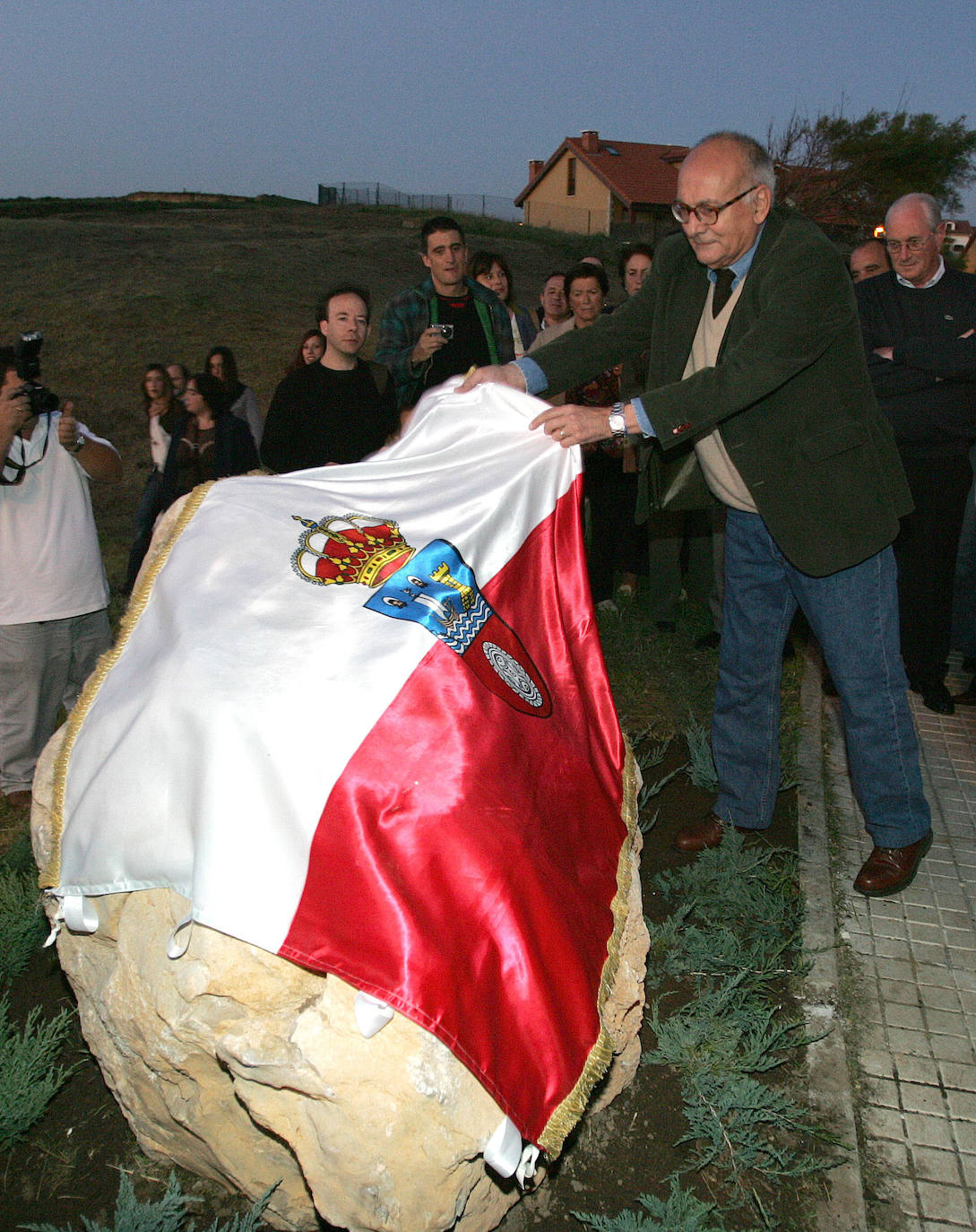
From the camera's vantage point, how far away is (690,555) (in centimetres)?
629

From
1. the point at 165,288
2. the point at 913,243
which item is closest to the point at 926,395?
→ the point at 913,243

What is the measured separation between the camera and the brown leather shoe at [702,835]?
11.9 ft

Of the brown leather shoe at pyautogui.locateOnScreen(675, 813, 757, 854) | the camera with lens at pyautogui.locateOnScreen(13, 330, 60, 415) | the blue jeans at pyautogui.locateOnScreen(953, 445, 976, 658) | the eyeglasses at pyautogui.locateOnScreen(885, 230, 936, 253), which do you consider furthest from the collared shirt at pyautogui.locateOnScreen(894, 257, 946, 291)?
the camera with lens at pyautogui.locateOnScreen(13, 330, 60, 415)

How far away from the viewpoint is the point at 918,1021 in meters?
2.83

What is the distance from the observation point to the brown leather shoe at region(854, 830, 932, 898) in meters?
3.31

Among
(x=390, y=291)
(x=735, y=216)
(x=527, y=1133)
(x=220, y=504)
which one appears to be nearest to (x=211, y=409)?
(x=220, y=504)

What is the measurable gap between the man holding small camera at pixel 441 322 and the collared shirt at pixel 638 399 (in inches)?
64.8

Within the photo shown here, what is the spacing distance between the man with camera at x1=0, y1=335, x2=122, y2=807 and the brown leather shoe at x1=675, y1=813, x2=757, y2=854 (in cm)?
246

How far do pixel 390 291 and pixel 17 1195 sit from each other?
780 inches

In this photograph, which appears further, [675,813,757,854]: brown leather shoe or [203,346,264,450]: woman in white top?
[203,346,264,450]: woman in white top

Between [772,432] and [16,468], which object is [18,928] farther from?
[772,432]

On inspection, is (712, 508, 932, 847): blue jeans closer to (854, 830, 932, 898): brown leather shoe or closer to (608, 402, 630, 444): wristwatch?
(854, 830, 932, 898): brown leather shoe

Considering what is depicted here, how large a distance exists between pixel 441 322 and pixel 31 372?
202 cm

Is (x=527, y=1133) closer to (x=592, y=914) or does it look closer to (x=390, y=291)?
(x=592, y=914)
